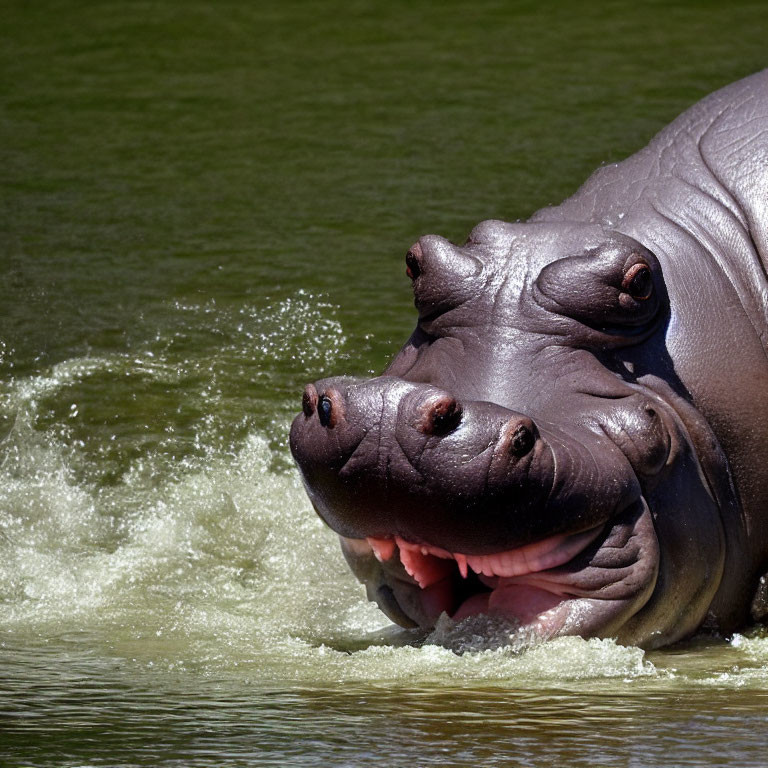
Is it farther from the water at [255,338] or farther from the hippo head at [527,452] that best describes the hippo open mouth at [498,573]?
the water at [255,338]

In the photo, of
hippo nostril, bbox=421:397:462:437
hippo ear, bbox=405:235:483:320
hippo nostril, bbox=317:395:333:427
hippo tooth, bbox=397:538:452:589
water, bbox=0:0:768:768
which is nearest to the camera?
water, bbox=0:0:768:768

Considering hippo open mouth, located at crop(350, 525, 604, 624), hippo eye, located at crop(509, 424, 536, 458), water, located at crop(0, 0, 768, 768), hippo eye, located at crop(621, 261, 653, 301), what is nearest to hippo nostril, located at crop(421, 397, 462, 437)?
hippo eye, located at crop(509, 424, 536, 458)

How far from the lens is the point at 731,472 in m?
4.64

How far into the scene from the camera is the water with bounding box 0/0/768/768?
3.13m

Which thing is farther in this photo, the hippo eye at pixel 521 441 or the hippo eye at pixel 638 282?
the hippo eye at pixel 638 282

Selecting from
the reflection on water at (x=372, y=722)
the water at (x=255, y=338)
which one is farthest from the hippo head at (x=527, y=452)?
the reflection on water at (x=372, y=722)

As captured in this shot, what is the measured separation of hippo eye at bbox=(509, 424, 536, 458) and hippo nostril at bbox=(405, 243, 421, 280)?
89 cm

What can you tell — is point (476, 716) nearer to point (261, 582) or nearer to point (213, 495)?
point (261, 582)

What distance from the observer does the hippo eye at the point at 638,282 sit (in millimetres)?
4414

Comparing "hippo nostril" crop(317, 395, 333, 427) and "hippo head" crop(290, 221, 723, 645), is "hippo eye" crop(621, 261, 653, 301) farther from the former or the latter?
"hippo nostril" crop(317, 395, 333, 427)

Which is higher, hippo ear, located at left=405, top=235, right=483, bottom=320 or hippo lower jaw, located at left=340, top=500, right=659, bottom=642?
hippo ear, located at left=405, top=235, right=483, bottom=320

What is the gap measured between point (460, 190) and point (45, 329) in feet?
9.37

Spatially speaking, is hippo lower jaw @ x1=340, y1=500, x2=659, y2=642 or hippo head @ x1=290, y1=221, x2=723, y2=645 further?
hippo lower jaw @ x1=340, y1=500, x2=659, y2=642

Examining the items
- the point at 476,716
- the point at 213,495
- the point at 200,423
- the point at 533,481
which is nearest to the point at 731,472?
the point at 533,481
